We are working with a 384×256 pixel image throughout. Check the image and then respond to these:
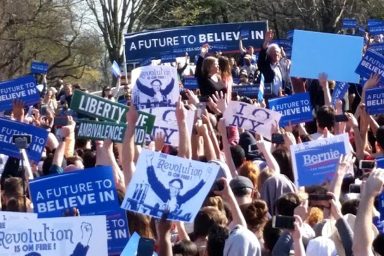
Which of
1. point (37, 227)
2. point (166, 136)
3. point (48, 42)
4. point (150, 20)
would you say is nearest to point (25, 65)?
point (48, 42)

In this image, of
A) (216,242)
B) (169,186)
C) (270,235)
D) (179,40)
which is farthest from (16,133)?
(179,40)

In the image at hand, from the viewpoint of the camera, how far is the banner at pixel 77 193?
7.49m

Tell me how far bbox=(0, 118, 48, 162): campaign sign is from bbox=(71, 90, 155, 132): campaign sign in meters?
1.19

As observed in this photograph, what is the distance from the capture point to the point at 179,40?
725 inches

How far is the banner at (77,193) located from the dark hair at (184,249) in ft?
2.21

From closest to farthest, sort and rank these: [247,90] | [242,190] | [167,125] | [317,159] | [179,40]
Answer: [242,190] → [317,159] → [167,125] → [247,90] → [179,40]

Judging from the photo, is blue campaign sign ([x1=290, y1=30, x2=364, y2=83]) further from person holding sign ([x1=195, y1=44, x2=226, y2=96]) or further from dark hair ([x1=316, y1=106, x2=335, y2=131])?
dark hair ([x1=316, y1=106, x2=335, y2=131])

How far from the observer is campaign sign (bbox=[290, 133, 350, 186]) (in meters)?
8.86

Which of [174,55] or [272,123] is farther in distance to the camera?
[174,55]

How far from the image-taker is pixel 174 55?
1825 centimetres

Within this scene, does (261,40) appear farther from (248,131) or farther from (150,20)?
(150,20)

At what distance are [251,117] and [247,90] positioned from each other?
5678mm

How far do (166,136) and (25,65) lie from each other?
1529 inches

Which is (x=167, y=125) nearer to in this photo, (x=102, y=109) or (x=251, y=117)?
(x=251, y=117)
